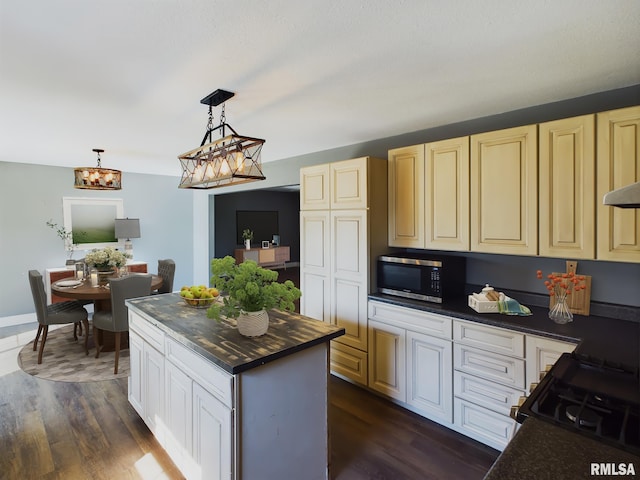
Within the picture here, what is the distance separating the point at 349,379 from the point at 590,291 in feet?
6.71

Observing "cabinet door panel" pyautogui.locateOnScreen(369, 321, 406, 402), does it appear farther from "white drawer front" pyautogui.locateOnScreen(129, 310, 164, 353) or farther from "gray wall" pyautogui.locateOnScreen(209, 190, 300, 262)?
"gray wall" pyautogui.locateOnScreen(209, 190, 300, 262)

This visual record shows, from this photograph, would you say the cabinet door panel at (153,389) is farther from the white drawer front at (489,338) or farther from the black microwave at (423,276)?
the white drawer front at (489,338)

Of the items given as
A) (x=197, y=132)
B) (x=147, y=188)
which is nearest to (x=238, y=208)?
(x=147, y=188)

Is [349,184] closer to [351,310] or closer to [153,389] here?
[351,310]

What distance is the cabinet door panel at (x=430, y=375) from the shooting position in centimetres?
A: 251

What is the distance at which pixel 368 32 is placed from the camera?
1554 millimetres

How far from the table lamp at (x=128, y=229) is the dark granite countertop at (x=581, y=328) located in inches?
194

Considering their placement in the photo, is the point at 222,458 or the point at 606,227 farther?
the point at 606,227

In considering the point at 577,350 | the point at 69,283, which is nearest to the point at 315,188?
the point at 577,350

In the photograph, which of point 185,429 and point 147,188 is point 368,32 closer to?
point 185,429

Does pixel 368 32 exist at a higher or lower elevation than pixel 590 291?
higher

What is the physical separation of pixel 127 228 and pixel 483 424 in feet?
18.5

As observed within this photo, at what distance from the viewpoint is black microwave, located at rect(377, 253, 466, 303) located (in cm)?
266

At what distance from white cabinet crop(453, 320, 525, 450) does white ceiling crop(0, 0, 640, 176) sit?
1582mm
